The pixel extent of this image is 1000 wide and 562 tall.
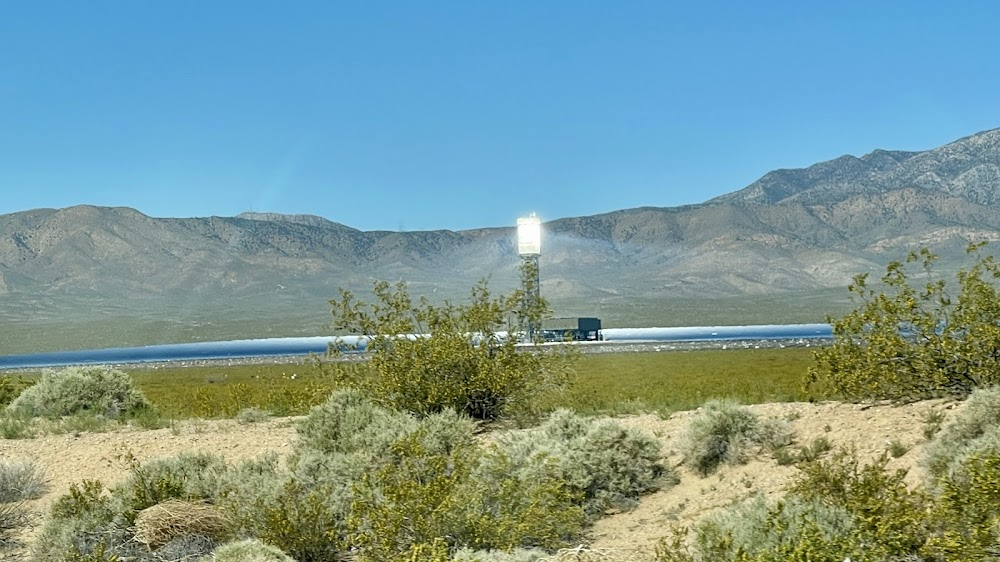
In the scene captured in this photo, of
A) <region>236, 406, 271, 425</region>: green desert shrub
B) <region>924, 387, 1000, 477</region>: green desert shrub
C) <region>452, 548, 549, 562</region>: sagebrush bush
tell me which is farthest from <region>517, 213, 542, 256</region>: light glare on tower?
<region>452, 548, 549, 562</region>: sagebrush bush

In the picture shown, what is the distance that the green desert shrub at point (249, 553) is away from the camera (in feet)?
29.6

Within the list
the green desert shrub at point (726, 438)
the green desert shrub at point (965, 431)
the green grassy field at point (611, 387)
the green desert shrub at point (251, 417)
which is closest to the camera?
the green desert shrub at point (965, 431)

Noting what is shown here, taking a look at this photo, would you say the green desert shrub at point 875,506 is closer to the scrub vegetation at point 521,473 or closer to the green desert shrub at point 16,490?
the scrub vegetation at point 521,473

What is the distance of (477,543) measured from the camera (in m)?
9.09

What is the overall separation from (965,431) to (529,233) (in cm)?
6100

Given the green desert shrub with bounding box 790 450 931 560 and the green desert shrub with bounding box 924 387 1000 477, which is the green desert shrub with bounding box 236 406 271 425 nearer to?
the green desert shrub with bounding box 790 450 931 560

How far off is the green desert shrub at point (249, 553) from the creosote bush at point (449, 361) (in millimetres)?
7615

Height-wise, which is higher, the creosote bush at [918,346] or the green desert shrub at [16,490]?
the creosote bush at [918,346]

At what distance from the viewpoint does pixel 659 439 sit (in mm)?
15477

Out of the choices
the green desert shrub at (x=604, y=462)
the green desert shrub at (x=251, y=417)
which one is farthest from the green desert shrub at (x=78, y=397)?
the green desert shrub at (x=604, y=462)

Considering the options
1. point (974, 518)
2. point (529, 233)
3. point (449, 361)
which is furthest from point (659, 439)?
point (529, 233)

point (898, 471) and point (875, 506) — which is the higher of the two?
point (898, 471)

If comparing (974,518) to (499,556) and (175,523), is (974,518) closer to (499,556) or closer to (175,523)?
(499,556)

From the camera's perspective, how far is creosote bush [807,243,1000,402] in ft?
46.4
